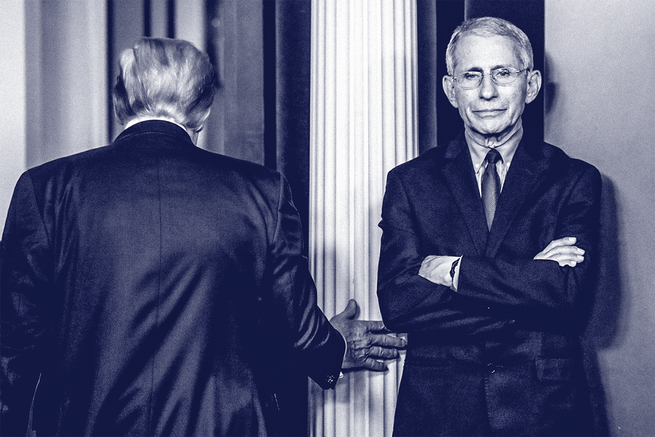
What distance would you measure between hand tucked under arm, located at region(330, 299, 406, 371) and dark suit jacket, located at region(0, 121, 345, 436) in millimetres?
702

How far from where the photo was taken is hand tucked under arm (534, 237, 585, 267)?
6.91ft

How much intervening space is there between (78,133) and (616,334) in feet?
7.08

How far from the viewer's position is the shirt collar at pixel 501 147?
7.66ft

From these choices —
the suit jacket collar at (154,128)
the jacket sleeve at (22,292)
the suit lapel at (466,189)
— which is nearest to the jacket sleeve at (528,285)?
the suit lapel at (466,189)

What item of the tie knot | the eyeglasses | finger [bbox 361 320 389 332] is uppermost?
the eyeglasses

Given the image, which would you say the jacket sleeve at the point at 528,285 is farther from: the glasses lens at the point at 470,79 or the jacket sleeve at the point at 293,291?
the glasses lens at the point at 470,79

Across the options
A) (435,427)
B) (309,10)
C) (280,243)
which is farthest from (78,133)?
(435,427)

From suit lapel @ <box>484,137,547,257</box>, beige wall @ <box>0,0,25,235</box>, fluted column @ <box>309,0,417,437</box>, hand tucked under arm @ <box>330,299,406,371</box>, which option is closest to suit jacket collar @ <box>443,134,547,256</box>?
suit lapel @ <box>484,137,547,257</box>

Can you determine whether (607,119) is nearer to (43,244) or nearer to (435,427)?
(435,427)

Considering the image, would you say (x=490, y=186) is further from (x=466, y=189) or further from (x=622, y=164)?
(x=622, y=164)

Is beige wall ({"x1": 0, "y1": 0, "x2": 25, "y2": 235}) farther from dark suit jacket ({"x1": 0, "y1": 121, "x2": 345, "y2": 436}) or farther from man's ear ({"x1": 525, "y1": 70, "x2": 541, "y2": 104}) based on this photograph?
man's ear ({"x1": 525, "y1": 70, "x2": 541, "y2": 104})

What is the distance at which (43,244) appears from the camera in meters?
1.80

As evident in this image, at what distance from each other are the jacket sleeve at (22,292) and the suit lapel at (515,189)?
1.22 m

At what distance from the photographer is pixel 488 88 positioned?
7.48 feet
